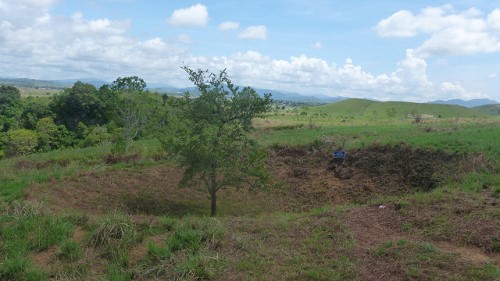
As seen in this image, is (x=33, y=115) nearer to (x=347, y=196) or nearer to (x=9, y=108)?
(x=9, y=108)

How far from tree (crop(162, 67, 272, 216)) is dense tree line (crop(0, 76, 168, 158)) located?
21.6ft

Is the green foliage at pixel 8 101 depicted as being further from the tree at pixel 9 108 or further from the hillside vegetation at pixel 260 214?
the hillside vegetation at pixel 260 214

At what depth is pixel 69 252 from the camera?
6.96m

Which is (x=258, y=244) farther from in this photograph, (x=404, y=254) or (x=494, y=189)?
(x=494, y=189)

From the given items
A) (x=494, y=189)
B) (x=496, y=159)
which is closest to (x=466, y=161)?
(x=496, y=159)

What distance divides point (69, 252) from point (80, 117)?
43704 mm

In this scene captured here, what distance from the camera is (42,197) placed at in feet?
36.0

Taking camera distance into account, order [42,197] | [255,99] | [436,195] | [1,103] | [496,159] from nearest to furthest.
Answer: [436,195] < [42,197] < [255,99] < [496,159] < [1,103]

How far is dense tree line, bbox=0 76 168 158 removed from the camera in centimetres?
2081

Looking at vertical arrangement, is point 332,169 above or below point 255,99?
below

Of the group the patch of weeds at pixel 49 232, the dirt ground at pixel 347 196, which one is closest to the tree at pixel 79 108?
the dirt ground at pixel 347 196

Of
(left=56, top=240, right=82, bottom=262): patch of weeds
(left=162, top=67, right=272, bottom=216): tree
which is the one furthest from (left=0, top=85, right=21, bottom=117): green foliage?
(left=56, top=240, right=82, bottom=262): patch of weeds

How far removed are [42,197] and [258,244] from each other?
270 inches

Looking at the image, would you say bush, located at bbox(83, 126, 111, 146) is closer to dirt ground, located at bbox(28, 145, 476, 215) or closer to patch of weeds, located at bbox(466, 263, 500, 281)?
dirt ground, located at bbox(28, 145, 476, 215)
